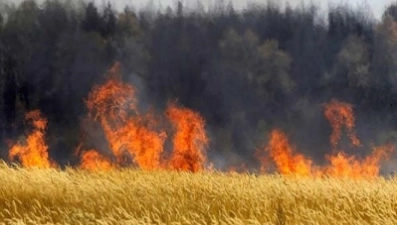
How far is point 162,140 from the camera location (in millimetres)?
26094

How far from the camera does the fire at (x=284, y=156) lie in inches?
971

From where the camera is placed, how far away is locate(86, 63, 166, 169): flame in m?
25.5

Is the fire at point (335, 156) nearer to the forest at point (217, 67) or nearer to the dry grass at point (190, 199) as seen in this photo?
the forest at point (217, 67)

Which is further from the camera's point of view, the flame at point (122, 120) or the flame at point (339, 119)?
the flame at point (122, 120)

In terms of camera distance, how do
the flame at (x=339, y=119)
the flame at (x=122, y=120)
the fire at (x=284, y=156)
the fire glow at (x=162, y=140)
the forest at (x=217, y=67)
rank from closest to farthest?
the fire glow at (x=162, y=140) → the forest at (x=217, y=67) → the fire at (x=284, y=156) → the flame at (x=339, y=119) → the flame at (x=122, y=120)

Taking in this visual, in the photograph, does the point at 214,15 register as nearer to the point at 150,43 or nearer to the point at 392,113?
the point at 150,43

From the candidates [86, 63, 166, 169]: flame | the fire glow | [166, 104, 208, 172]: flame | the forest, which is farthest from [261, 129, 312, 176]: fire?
[86, 63, 166, 169]: flame

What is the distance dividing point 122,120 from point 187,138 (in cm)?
259

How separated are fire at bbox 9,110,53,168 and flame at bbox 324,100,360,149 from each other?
9927mm

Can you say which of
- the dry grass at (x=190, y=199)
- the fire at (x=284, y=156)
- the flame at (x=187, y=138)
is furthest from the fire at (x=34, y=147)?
the fire at (x=284, y=156)

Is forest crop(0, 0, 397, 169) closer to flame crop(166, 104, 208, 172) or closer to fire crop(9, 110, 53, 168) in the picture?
fire crop(9, 110, 53, 168)

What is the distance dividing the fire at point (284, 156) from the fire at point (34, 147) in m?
7.51

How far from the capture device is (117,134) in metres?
25.9

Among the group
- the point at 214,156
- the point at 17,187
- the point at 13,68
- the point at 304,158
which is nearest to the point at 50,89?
the point at 13,68
